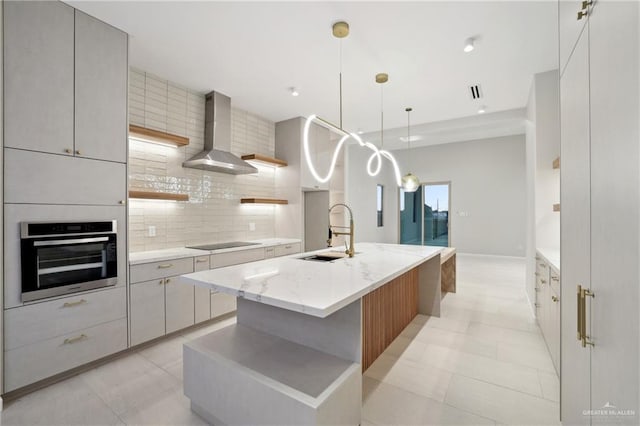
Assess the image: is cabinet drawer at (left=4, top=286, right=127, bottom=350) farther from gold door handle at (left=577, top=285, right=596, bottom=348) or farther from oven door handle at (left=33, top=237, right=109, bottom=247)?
gold door handle at (left=577, top=285, right=596, bottom=348)

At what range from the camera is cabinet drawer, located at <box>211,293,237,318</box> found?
333 centimetres

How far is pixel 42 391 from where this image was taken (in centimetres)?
208

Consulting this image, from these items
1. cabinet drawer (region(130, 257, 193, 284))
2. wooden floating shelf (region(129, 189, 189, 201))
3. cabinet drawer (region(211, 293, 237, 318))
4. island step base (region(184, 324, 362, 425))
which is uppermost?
wooden floating shelf (region(129, 189, 189, 201))

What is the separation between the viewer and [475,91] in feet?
13.0

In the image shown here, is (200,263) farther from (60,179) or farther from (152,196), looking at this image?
(60,179)

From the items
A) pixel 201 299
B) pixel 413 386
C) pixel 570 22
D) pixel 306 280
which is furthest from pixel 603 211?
pixel 201 299

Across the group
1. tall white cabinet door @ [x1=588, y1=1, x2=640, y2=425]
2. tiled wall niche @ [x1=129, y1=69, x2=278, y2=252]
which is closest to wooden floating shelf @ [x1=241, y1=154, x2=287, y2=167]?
tiled wall niche @ [x1=129, y1=69, x2=278, y2=252]

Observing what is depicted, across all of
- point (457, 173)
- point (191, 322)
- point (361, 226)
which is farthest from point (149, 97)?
point (457, 173)

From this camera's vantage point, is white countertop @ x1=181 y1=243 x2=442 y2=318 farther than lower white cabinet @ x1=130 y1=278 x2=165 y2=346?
No

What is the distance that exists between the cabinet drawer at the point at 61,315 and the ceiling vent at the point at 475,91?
467 centimetres

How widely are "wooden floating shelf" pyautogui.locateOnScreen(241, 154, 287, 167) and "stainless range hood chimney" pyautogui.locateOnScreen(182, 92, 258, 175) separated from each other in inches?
12.3

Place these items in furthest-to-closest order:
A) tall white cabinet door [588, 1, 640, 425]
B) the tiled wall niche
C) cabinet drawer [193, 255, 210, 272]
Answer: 1. the tiled wall niche
2. cabinet drawer [193, 255, 210, 272]
3. tall white cabinet door [588, 1, 640, 425]

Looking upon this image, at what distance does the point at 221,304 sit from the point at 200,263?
23.8 inches

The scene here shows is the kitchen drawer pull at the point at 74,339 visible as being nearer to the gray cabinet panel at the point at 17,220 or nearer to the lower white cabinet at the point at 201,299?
the gray cabinet panel at the point at 17,220
